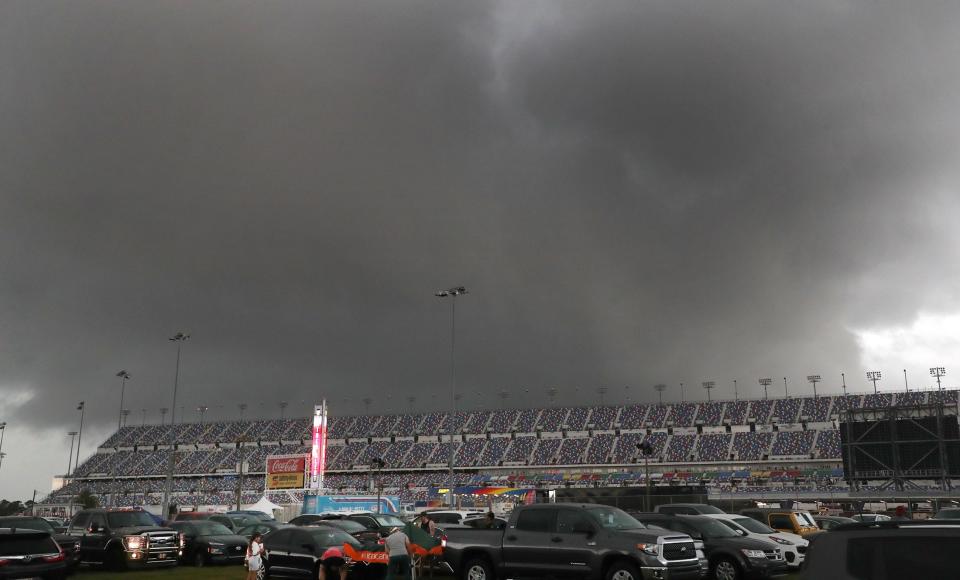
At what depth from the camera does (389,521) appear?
3191 cm

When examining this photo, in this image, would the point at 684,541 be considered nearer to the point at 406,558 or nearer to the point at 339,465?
the point at 406,558

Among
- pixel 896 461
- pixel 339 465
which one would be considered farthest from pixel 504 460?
pixel 896 461

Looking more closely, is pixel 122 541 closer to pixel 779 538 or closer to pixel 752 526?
pixel 752 526

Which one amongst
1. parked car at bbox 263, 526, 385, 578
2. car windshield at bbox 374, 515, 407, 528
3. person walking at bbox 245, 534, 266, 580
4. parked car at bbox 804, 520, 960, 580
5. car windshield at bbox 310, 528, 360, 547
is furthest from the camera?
car windshield at bbox 374, 515, 407, 528

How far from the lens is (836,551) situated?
22.8 ft

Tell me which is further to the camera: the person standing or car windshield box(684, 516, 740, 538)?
car windshield box(684, 516, 740, 538)

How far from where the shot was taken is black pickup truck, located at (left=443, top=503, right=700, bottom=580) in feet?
51.0

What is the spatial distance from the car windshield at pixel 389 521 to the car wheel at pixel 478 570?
13556mm

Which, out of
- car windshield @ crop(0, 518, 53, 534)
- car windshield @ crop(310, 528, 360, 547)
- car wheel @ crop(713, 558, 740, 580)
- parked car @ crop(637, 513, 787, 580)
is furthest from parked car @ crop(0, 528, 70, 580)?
car wheel @ crop(713, 558, 740, 580)

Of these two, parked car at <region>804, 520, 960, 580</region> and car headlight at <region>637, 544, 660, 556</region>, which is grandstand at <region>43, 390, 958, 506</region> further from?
parked car at <region>804, 520, 960, 580</region>

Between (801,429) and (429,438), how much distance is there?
53025 millimetres

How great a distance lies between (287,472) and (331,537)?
56.0 meters

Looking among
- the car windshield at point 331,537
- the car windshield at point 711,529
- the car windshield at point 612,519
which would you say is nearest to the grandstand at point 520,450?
the car windshield at point 711,529

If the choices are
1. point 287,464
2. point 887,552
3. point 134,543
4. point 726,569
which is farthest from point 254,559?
point 287,464
